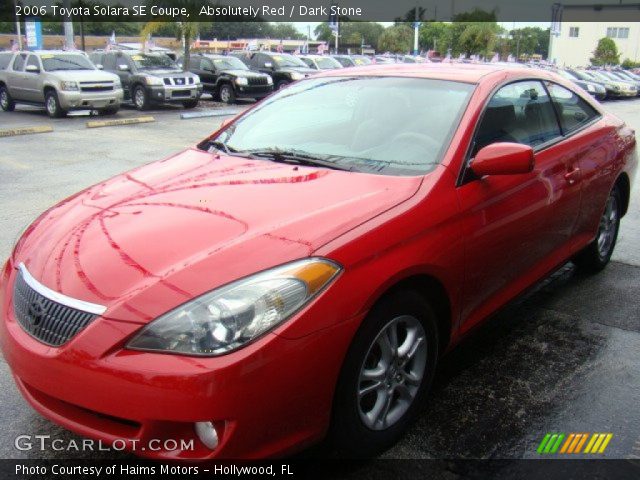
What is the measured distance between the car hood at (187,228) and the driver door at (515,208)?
47 cm

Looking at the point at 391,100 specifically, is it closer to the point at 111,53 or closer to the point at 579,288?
the point at 579,288

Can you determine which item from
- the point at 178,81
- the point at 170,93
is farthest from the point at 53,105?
the point at 178,81

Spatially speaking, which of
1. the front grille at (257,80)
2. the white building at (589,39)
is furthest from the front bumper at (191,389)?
the white building at (589,39)

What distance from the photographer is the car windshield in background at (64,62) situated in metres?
17.1

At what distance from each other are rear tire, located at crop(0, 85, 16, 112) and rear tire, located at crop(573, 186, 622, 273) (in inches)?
698

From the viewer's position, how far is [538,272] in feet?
12.5

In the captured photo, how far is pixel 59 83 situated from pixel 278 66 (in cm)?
954

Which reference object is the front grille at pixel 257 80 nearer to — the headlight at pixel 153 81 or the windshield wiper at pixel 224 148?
the headlight at pixel 153 81

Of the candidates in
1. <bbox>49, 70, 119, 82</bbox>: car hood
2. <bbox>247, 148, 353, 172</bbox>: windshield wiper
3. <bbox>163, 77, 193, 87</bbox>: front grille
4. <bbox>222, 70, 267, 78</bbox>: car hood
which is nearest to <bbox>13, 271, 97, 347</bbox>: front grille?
<bbox>247, 148, 353, 172</bbox>: windshield wiper

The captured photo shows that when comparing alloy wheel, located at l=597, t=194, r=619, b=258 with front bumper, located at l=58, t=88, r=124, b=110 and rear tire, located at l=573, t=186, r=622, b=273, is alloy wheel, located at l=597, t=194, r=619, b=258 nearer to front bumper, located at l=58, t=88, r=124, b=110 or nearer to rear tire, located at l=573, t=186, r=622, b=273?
rear tire, located at l=573, t=186, r=622, b=273

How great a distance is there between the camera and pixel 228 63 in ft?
75.4

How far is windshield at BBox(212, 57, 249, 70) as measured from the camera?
2280 centimetres

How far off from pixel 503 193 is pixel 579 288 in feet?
6.24

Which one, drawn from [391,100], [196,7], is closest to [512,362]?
[391,100]
